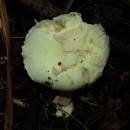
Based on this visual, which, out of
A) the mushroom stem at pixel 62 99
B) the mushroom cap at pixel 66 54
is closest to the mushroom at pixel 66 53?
the mushroom cap at pixel 66 54

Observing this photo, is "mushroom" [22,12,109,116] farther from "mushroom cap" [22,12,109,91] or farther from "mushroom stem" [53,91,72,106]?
"mushroom stem" [53,91,72,106]

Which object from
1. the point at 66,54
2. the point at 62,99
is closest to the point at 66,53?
the point at 66,54

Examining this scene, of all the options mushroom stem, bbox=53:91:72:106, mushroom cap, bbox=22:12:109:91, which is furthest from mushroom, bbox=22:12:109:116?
mushroom stem, bbox=53:91:72:106

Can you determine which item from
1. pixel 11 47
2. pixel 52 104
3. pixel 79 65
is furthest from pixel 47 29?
pixel 52 104

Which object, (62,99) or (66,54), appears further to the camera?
(62,99)

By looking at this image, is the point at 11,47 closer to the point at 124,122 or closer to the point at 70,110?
the point at 70,110

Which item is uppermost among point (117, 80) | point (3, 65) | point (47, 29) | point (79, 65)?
point (47, 29)

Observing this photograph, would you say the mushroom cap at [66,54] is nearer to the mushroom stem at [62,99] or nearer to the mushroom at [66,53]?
the mushroom at [66,53]

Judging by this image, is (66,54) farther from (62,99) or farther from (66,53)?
(62,99)
